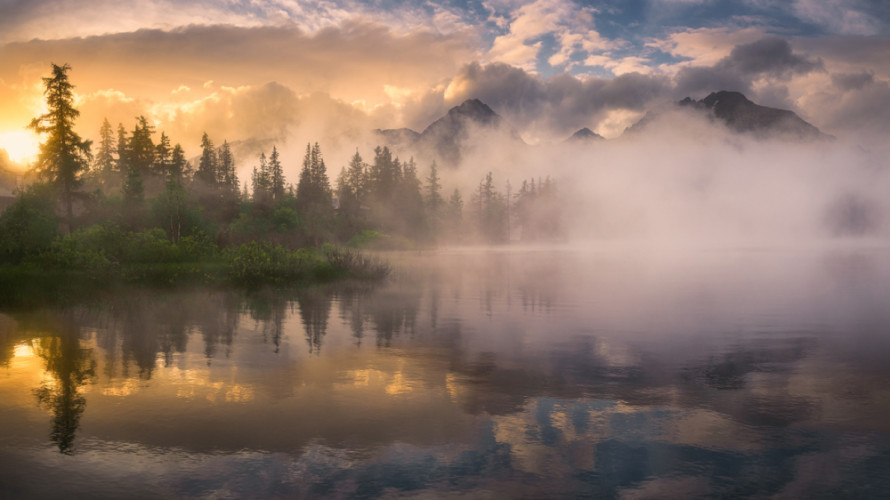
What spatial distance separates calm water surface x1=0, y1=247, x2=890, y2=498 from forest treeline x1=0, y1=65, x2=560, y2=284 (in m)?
17.9

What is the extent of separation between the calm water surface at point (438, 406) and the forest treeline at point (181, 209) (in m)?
17.9

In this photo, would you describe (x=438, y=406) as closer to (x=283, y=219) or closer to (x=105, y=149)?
(x=283, y=219)

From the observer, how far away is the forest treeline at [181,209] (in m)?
43.6

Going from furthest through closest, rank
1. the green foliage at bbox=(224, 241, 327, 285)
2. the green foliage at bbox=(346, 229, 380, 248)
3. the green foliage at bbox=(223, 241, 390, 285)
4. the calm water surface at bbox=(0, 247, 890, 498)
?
1. the green foliage at bbox=(346, 229, 380, 248)
2. the green foliage at bbox=(223, 241, 390, 285)
3. the green foliage at bbox=(224, 241, 327, 285)
4. the calm water surface at bbox=(0, 247, 890, 498)

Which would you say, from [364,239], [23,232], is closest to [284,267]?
[23,232]

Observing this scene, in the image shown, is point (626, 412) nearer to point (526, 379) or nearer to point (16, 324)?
point (526, 379)

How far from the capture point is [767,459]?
10.1m

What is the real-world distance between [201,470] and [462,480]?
4.33 metres

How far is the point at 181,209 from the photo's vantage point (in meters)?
57.8

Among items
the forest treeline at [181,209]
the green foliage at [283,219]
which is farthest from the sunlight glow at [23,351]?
the green foliage at [283,219]

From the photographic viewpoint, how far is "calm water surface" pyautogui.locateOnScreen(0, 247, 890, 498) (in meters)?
9.30

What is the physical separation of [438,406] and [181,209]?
52394 millimetres

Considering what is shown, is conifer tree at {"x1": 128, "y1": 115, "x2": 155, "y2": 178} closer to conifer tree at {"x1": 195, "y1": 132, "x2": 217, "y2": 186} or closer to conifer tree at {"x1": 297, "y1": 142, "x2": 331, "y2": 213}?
conifer tree at {"x1": 195, "y1": 132, "x2": 217, "y2": 186}

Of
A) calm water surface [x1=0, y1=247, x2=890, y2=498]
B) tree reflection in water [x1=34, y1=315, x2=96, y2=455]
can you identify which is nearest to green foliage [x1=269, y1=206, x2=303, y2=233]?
calm water surface [x1=0, y1=247, x2=890, y2=498]
